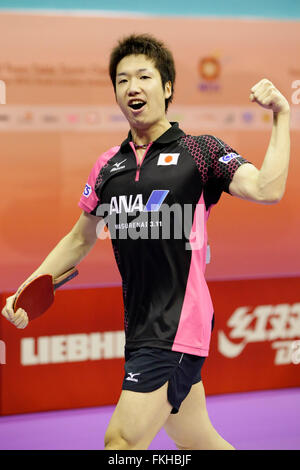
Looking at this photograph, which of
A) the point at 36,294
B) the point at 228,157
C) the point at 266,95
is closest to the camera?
the point at 266,95

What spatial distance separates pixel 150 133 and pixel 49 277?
683 mm

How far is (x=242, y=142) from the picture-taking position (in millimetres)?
4809

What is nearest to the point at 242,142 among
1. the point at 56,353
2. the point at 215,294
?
the point at 215,294

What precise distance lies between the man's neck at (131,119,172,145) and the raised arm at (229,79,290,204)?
507 millimetres

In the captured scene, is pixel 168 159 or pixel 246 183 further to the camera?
pixel 168 159

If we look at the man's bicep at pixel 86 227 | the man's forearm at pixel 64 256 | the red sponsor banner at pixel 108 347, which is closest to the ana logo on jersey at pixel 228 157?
the man's bicep at pixel 86 227

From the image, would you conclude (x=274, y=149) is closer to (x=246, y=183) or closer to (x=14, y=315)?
(x=246, y=183)

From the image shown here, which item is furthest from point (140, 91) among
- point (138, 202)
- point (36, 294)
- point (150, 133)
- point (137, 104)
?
point (36, 294)

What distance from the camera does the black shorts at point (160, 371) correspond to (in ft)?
7.46

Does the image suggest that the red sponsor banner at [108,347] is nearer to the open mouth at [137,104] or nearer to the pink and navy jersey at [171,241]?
the pink and navy jersey at [171,241]

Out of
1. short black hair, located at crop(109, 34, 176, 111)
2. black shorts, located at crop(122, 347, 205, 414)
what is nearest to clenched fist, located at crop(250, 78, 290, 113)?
short black hair, located at crop(109, 34, 176, 111)

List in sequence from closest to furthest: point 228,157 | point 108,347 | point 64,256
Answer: point 228,157
point 64,256
point 108,347

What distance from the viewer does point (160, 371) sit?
90.0 inches

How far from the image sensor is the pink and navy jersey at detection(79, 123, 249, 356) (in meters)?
2.35
